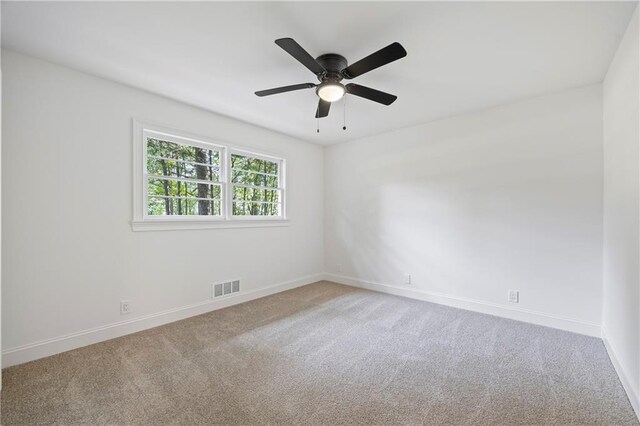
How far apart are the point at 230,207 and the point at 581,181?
402cm

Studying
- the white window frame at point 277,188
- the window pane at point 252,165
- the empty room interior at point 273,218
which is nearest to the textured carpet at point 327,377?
the empty room interior at point 273,218

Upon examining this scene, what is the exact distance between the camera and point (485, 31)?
6.70 ft

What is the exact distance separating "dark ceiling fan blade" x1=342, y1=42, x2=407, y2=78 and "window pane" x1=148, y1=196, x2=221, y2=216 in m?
2.39

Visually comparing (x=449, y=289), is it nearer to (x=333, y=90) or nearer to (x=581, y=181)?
(x=581, y=181)

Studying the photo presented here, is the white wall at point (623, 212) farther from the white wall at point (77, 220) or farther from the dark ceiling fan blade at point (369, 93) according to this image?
the white wall at point (77, 220)

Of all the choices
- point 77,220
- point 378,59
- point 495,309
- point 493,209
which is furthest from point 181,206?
point 495,309

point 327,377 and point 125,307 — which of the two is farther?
point 125,307

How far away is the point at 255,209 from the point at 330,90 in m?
2.43

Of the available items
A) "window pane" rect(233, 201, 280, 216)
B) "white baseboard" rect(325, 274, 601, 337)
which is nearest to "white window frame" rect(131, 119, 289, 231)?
"window pane" rect(233, 201, 280, 216)

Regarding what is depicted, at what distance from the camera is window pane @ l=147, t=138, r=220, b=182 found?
3.21 meters

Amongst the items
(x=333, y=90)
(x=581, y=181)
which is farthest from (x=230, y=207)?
(x=581, y=181)

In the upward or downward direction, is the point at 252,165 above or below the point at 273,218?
above

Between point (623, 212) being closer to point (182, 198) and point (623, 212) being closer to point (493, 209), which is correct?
point (493, 209)

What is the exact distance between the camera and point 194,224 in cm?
346
